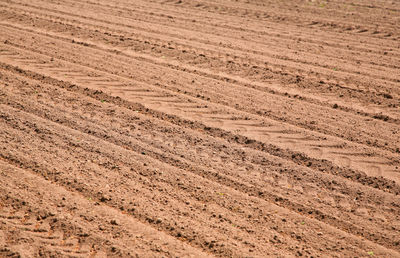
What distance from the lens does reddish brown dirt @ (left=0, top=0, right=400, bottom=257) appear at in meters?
3.56

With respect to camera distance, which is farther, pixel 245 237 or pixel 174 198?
pixel 174 198

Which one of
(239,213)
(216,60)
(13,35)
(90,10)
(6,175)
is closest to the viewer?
(239,213)

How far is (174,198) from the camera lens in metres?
3.98

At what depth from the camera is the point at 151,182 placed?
4184 mm

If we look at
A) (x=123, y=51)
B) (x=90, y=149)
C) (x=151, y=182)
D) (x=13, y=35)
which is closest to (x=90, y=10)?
(x=13, y=35)

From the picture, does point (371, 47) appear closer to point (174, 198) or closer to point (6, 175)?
point (174, 198)

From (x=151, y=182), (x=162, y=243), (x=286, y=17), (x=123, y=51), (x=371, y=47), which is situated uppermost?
(x=286, y=17)

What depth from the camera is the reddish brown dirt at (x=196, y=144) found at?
356 centimetres

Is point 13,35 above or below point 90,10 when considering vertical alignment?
below

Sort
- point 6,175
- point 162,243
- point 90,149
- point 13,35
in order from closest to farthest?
1. point 162,243
2. point 6,175
3. point 90,149
4. point 13,35

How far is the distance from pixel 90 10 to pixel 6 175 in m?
8.13

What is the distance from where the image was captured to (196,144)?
4.90m

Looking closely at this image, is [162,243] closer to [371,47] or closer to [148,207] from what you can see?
[148,207]

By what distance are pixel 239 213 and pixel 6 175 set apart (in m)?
2.68
